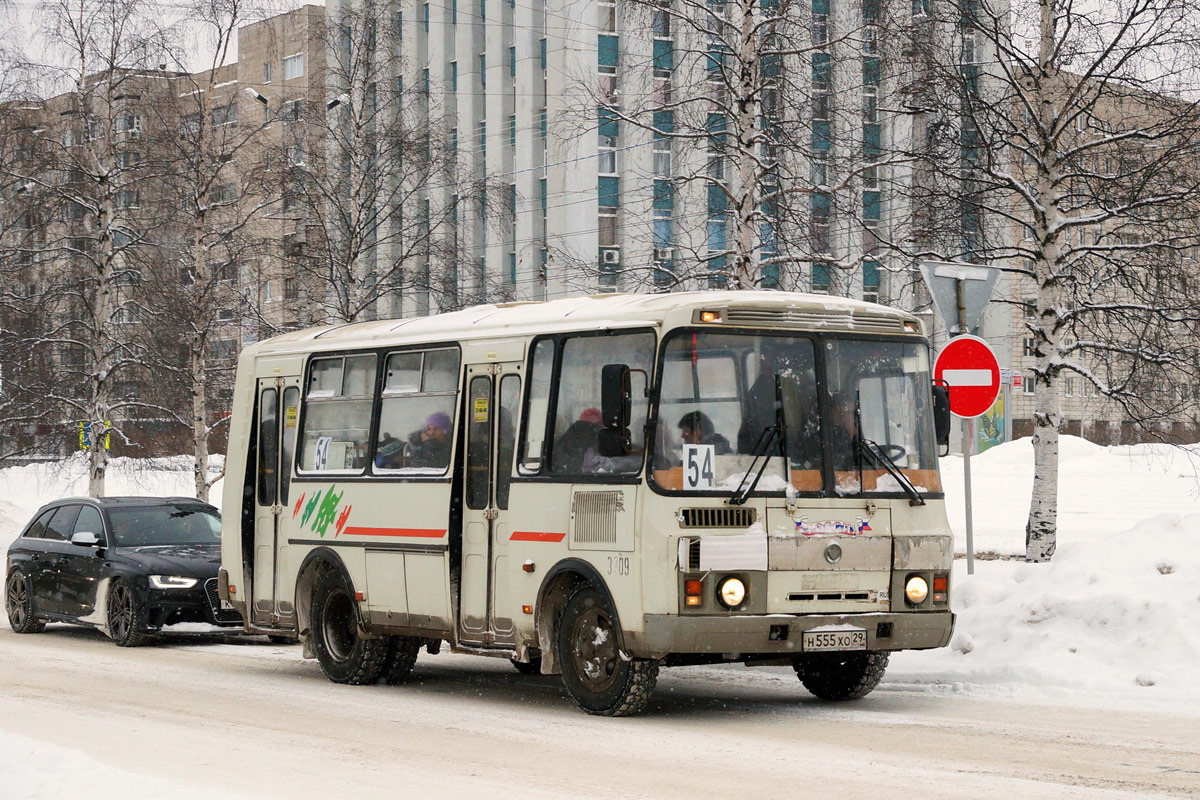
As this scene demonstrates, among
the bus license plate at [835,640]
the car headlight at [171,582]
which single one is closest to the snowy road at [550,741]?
the bus license plate at [835,640]

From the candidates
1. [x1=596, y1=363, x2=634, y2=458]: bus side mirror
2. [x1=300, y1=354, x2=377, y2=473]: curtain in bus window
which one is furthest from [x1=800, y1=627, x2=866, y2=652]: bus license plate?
[x1=300, y1=354, x2=377, y2=473]: curtain in bus window

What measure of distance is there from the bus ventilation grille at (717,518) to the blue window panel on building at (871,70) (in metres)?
10.2

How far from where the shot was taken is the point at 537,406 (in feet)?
42.6

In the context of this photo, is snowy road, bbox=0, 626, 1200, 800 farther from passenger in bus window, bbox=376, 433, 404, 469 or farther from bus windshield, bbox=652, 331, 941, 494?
passenger in bus window, bbox=376, 433, 404, 469

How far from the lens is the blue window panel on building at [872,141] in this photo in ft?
66.1

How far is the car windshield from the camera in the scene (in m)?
19.9

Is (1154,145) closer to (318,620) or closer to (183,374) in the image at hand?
(318,620)

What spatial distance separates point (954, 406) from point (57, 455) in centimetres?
2824

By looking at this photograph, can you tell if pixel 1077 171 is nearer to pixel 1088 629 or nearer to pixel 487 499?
pixel 1088 629

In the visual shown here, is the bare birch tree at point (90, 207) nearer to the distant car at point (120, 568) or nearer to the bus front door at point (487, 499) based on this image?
the distant car at point (120, 568)

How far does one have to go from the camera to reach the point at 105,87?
118ft

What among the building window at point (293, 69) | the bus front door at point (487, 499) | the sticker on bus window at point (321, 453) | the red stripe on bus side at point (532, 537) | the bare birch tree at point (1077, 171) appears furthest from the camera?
the building window at point (293, 69)

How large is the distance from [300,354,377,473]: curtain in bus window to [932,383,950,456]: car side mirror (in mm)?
4807

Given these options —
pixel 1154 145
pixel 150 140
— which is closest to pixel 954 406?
pixel 1154 145
